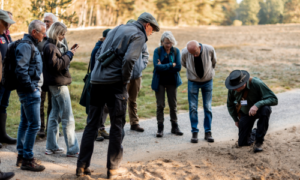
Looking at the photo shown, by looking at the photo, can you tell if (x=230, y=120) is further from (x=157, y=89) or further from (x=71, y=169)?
(x=71, y=169)

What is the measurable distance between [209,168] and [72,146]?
2.17 metres

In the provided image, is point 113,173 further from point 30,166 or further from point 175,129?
point 175,129

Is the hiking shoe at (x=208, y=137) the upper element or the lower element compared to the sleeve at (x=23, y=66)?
lower

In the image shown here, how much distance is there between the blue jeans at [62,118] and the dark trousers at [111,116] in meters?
0.90

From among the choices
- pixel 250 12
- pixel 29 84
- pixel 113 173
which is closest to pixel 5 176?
pixel 29 84

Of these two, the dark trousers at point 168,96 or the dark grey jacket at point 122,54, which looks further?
the dark trousers at point 168,96

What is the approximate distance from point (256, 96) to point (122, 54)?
256cm

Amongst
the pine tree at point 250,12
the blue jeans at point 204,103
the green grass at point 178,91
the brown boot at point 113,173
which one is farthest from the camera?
the pine tree at point 250,12

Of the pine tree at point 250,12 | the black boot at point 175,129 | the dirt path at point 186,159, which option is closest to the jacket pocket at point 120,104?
the dirt path at point 186,159

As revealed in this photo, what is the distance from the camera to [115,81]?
12.3 feet

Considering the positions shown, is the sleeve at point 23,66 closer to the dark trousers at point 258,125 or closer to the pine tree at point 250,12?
the dark trousers at point 258,125

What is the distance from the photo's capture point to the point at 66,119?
15.3ft

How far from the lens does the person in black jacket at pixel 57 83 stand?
4.42 m

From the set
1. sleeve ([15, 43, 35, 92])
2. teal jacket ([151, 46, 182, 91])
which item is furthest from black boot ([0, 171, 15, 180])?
teal jacket ([151, 46, 182, 91])
